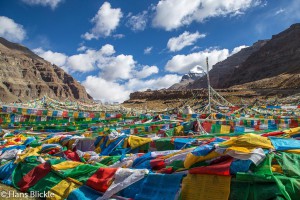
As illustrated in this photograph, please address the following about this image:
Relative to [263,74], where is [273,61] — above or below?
above

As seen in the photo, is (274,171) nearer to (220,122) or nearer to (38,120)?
(220,122)

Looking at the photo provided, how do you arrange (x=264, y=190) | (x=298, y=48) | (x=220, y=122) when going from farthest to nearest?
(x=298, y=48), (x=220, y=122), (x=264, y=190)

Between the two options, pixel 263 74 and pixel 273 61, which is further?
pixel 273 61

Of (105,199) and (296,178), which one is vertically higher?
(296,178)

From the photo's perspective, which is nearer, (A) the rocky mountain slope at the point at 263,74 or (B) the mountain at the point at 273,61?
(A) the rocky mountain slope at the point at 263,74

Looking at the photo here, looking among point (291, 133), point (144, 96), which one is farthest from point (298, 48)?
point (291, 133)

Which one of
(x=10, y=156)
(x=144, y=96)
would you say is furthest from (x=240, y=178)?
(x=144, y=96)

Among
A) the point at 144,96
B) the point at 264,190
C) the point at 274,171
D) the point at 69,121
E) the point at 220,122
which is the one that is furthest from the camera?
the point at 144,96

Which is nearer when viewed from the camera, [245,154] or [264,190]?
[264,190]

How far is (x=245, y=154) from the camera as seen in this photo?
177 inches

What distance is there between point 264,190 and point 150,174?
2059 millimetres

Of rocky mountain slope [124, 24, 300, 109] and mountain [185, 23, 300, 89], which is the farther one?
mountain [185, 23, 300, 89]

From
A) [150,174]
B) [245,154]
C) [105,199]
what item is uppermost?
[245,154]

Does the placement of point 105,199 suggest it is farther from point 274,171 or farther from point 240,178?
point 274,171
